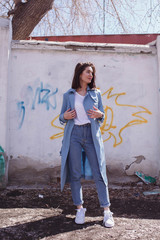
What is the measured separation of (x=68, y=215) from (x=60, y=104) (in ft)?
6.81

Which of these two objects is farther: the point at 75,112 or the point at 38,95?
the point at 38,95

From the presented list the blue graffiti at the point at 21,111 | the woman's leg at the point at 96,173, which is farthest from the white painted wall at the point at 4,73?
the woman's leg at the point at 96,173

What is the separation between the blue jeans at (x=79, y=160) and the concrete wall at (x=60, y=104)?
1.76m

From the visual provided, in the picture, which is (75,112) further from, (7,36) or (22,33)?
(22,33)

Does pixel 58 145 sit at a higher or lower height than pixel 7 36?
lower

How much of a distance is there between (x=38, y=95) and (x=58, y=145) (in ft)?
3.11

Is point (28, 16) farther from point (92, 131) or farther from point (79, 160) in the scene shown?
point (79, 160)

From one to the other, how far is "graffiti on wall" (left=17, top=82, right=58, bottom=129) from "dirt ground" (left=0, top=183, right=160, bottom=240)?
1339 millimetres

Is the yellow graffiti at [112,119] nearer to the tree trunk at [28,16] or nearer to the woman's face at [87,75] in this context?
the woman's face at [87,75]

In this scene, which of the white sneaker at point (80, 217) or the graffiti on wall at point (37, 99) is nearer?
the white sneaker at point (80, 217)

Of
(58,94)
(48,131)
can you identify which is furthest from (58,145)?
(58,94)

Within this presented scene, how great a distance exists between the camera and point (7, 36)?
4578 mm

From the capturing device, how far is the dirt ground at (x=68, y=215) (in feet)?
9.26

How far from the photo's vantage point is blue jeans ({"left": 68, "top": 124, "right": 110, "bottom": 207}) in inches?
120
